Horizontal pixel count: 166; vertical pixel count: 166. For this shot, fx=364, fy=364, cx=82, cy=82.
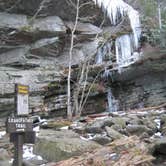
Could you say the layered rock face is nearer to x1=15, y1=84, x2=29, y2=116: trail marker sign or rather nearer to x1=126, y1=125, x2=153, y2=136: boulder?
x1=126, y1=125, x2=153, y2=136: boulder

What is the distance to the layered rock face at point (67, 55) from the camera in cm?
1299

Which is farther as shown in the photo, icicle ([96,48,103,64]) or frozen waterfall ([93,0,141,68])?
icicle ([96,48,103,64])

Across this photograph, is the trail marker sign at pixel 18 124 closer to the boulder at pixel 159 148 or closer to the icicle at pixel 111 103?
the boulder at pixel 159 148

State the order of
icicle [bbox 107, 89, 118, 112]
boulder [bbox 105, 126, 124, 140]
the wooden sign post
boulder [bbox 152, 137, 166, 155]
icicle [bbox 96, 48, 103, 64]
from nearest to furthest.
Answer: the wooden sign post < boulder [bbox 152, 137, 166, 155] < boulder [bbox 105, 126, 124, 140] < icicle [bbox 107, 89, 118, 112] < icicle [bbox 96, 48, 103, 64]

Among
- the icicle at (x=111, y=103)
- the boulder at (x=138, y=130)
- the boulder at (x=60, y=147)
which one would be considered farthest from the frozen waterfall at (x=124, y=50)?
the boulder at (x=60, y=147)

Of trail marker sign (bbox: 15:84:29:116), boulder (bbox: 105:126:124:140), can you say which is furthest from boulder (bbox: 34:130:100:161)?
trail marker sign (bbox: 15:84:29:116)

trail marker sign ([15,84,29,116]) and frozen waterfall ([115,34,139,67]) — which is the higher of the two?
frozen waterfall ([115,34,139,67])

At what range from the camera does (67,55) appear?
14250 millimetres

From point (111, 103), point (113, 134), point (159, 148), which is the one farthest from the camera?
point (111, 103)

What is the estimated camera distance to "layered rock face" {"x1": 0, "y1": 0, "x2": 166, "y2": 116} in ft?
42.6

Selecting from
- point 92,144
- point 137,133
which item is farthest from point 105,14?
point 92,144

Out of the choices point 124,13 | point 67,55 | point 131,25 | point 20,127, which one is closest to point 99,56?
point 67,55

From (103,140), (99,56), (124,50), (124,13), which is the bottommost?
(103,140)

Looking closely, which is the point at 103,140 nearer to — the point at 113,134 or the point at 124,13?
the point at 113,134
